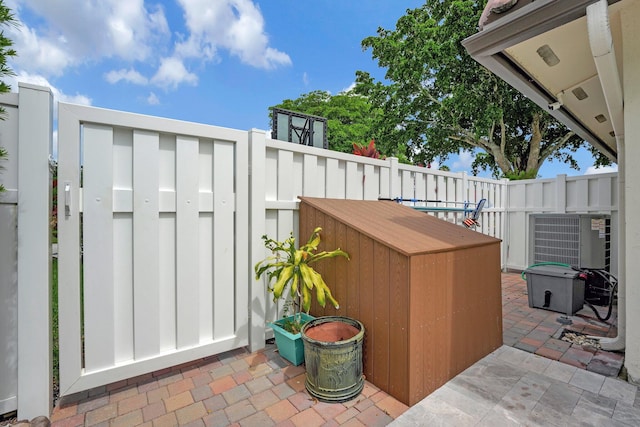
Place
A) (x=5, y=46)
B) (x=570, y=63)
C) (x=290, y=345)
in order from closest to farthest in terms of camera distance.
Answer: (x=5, y=46)
(x=290, y=345)
(x=570, y=63)

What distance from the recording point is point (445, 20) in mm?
11078

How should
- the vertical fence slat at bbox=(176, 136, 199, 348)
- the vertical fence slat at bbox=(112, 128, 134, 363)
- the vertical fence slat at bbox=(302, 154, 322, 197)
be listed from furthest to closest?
1. the vertical fence slat at bbox=(302, 154, 322, 197)
2. the vertical fence slat at bbox=(176, 136, 199, 348)
3. the vertical fence slat at bbox=(112, 128, 134, 363)

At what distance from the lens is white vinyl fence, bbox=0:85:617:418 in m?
1.79

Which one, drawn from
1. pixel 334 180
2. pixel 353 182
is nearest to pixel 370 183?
pixel 353 182

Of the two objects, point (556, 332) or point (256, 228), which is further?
point (556, 332)

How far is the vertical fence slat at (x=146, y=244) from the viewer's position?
2.16m

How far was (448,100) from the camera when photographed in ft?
38.4

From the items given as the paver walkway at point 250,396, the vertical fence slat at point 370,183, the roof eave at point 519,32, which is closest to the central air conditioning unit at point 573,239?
the paver walkway at point 250,396

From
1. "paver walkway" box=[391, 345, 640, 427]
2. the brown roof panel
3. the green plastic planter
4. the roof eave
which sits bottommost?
"paver walkway" box=[391, 345, 640, 427]

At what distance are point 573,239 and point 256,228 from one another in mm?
5412

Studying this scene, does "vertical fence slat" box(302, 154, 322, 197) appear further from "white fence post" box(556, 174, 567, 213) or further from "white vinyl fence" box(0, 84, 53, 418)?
"white fence post" box(556, 174, 567, 213)

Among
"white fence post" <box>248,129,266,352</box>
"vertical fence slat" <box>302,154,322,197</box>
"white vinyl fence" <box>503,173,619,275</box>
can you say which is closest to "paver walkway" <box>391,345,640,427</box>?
"white fence post" <box>248,129,266,352</box>

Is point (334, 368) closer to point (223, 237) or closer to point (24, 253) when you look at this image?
point (223, 237)

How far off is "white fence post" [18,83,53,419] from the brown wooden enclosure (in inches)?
78.9
